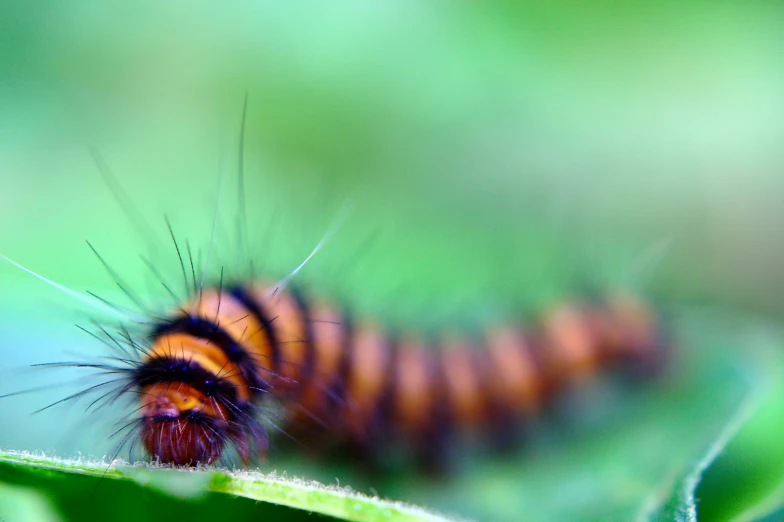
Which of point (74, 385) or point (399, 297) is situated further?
point (399, 297)

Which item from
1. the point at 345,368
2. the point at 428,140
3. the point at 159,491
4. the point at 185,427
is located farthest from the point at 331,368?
the point at 428,140

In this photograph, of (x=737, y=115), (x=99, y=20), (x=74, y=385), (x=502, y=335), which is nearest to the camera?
(x=74, y=385)

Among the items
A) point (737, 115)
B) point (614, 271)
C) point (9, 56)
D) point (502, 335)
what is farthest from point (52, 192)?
point (737, 115)

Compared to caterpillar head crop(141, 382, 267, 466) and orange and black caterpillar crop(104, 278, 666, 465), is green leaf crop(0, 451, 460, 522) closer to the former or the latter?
caterpillar head crop(141, 382, 267, 466)

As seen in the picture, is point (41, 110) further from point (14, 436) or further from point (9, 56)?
point (14, 436)

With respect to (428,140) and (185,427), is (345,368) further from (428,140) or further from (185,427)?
(428,140)

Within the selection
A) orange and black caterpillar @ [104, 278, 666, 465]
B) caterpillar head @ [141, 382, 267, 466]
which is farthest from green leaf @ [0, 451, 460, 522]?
orange and black caterpillar @ [104, 278, 666, 465]
